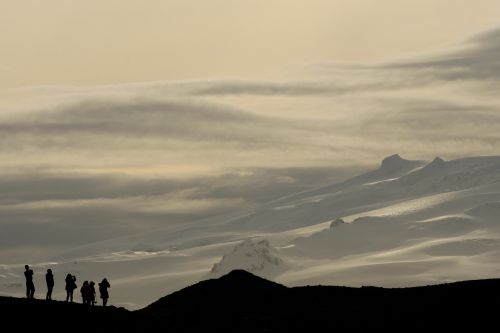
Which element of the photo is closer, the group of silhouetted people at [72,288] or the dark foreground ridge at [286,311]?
the dark foreground ridge at [286,311]

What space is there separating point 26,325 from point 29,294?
7.93 meters

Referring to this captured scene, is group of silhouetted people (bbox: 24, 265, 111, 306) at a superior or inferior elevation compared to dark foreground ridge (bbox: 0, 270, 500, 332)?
superior

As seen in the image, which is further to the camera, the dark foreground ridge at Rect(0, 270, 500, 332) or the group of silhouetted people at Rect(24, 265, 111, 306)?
the group of silhouetted people at Rect(24, 265, 111, 306)

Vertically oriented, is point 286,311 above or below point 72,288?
below

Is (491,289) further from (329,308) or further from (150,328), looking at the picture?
(150,328)

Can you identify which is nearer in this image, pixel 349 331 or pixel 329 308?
pixel 349 331

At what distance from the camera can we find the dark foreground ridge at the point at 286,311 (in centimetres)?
7069

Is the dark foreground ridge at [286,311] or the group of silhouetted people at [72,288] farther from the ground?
the group of silhouetted people at [72,288]

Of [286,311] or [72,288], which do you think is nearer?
[72,288]

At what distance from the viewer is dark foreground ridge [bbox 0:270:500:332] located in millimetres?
70688

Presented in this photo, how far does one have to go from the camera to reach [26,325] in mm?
67625

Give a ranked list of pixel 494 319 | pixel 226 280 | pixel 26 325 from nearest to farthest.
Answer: pixel 26 325, pixel 494 319, pixel 226 280

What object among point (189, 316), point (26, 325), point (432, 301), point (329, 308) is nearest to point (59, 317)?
point (26, 325)

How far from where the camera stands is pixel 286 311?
82.7m
